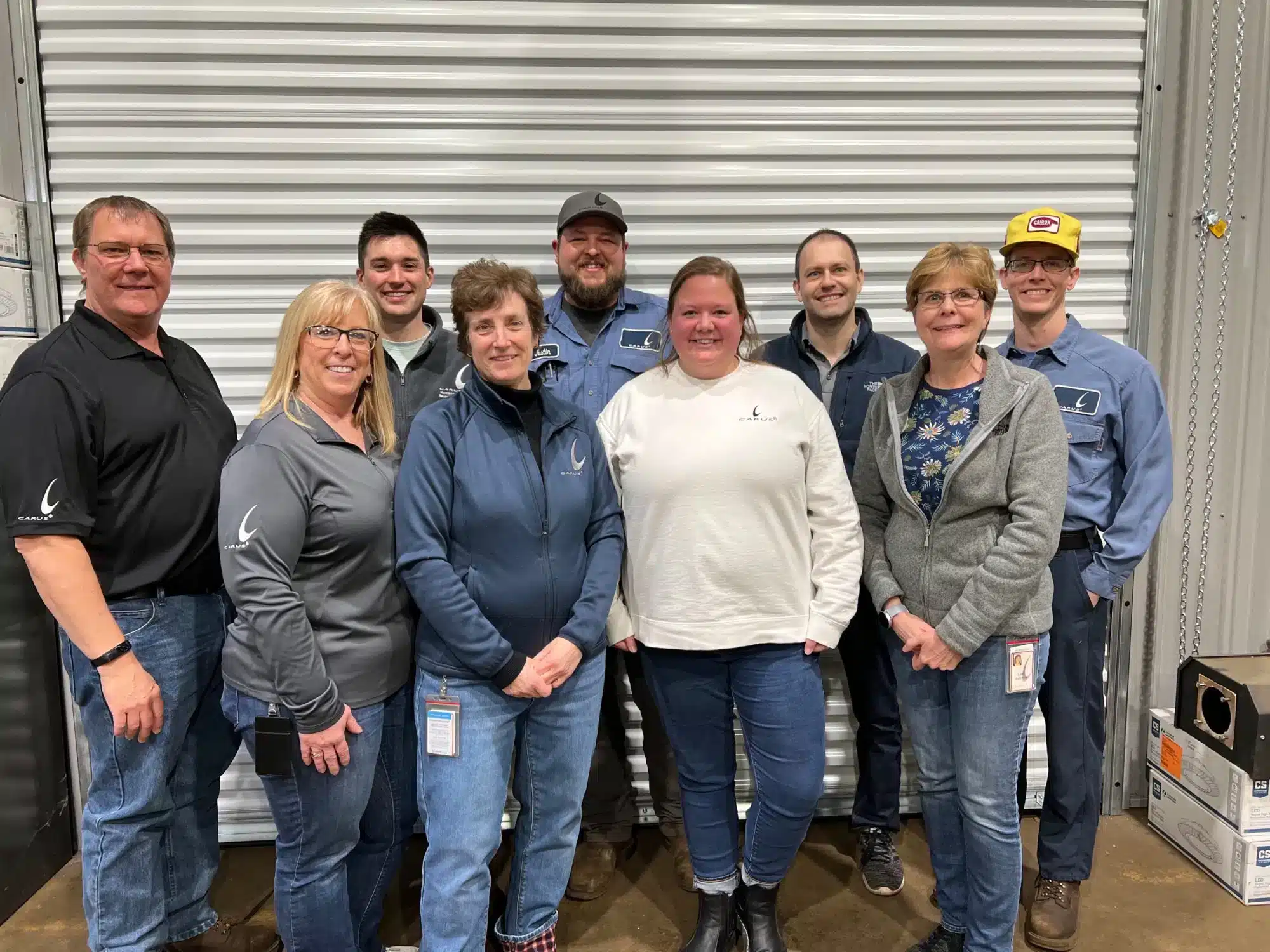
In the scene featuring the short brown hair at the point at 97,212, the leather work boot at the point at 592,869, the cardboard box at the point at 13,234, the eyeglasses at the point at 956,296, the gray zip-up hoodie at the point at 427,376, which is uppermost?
the cardboard box at the point at 13,234

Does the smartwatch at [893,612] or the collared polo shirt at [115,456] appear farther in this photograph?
the smartwatch at [893,612]

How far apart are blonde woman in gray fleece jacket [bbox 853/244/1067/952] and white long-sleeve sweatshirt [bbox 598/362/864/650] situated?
16 centimetres

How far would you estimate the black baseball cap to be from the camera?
2.52 metres

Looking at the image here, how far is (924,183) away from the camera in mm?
2898

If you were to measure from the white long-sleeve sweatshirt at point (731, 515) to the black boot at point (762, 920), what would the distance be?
2.34 feet

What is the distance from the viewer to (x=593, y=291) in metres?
2.53

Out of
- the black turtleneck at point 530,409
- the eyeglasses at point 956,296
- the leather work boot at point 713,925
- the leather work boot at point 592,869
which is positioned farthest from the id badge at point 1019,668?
the leather work boot at point 592,869

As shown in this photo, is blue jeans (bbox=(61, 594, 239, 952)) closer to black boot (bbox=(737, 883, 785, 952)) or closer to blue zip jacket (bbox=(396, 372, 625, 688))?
blue zip jacket (bbox=(396, 372, 625, 688))

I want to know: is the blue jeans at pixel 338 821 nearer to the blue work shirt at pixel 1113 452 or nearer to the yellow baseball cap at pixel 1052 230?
the blue work shirt at pixel 1113 452

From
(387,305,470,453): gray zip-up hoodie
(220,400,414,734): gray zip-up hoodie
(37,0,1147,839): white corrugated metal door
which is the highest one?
(37,0,1147,839): white corrugated metal door

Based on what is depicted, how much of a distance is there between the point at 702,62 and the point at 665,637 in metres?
2.01

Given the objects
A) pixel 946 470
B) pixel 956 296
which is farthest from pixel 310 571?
pixel 956 296

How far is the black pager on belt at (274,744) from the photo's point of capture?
5.54 ft

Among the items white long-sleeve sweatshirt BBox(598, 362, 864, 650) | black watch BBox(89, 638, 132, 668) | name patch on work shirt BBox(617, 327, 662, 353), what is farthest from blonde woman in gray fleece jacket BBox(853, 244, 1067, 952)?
black watch BBox(89, 638, 132, 668)
